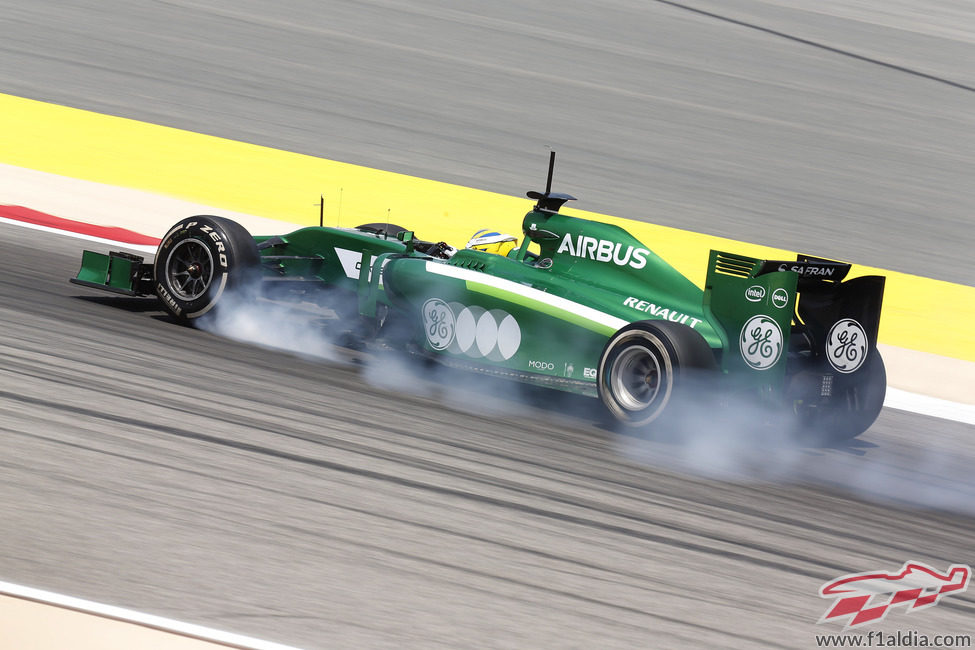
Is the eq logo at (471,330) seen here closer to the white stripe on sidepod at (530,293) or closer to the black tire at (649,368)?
the white stripe on sidepod at (530,293)

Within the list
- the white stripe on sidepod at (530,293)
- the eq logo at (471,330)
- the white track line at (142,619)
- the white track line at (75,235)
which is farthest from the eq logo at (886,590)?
the white track line at (75,235)

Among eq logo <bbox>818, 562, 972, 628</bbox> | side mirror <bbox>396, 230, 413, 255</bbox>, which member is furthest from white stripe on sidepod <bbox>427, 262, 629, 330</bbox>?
eq logo <bbox>818, 562, 972, 628</bbox>

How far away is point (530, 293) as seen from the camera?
7.46 meters

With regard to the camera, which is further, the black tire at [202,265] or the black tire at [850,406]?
the black tire at [202,265]

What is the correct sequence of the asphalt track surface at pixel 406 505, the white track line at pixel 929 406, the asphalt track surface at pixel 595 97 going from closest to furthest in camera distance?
1. the asphalt track surface at pixel 406 505
2. the white track line at pixel 929 406
3. the asphalt track surface at pixel 595 97

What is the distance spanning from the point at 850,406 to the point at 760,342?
1.02 m

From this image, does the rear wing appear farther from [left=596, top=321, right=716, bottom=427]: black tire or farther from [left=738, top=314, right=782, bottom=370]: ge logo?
[left=596, top=321, right=716, bottom=427]: black tire

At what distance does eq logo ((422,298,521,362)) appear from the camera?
7.46m

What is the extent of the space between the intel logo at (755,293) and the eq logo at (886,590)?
1.96 metres

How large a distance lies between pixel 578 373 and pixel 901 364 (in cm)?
418

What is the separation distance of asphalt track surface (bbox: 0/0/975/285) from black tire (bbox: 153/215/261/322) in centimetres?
515

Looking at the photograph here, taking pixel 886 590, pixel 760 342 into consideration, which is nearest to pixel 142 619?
pixel 886 590

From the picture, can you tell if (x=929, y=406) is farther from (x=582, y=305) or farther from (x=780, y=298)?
(x=582, y=305)

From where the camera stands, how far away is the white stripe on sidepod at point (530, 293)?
285 inches
